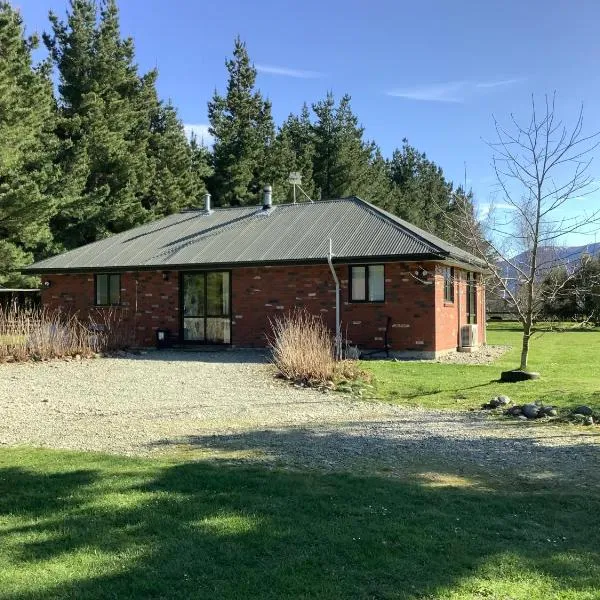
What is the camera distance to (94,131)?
3198cm

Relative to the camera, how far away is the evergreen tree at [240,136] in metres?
40.1

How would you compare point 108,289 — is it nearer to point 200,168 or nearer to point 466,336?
point 466,336

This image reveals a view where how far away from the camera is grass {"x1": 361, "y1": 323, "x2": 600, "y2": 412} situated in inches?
388

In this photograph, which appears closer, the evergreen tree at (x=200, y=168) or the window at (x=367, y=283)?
the window at (x=367, y=283)

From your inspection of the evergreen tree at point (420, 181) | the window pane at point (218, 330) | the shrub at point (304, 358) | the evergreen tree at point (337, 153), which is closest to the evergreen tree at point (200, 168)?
the evergreen tree at point (337, 153)

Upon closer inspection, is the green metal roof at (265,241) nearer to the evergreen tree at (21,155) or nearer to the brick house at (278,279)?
the brick house at (278,279)

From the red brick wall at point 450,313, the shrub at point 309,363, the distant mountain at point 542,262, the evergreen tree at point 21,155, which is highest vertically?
the evergreen tree at point 21,155

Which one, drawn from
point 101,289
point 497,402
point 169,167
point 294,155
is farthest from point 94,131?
point 497,402

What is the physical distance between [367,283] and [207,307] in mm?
5035

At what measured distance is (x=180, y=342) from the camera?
19500 millimetres

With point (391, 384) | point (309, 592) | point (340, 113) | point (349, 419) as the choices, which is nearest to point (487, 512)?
point (309, 592)

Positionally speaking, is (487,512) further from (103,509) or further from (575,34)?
(575,34)

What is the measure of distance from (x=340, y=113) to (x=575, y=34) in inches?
1361

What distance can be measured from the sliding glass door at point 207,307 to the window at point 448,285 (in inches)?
243
